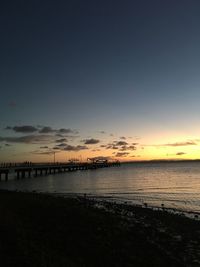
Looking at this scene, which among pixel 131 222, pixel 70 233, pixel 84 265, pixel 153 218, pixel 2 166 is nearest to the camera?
pixel 84 265

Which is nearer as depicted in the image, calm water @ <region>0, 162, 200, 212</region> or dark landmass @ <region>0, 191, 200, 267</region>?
dark landmass @ <region>0, 191, 200, 267</region>

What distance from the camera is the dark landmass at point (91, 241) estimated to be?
1197 cm

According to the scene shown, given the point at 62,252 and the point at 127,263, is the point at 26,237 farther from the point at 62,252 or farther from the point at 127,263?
the point at 127,263

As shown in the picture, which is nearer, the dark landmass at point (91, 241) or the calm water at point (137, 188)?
the dark landmass at point (91, 241)

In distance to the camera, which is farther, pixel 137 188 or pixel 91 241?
pixel 137 188

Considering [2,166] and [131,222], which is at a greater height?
[2,166]

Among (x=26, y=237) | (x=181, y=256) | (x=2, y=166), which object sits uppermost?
(x=2, y=166)

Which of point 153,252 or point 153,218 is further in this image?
point 153,218

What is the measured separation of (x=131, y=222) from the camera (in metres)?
21.7

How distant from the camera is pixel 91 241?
15.1 meters

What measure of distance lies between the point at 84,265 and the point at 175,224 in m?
11.3

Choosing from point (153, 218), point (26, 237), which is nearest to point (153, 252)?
point (26, 237)

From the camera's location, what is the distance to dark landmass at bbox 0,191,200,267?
1197 centimetres

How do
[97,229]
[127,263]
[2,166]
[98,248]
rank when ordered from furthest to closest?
[2,166] → [97,229] → [98,248] → [127,263]
